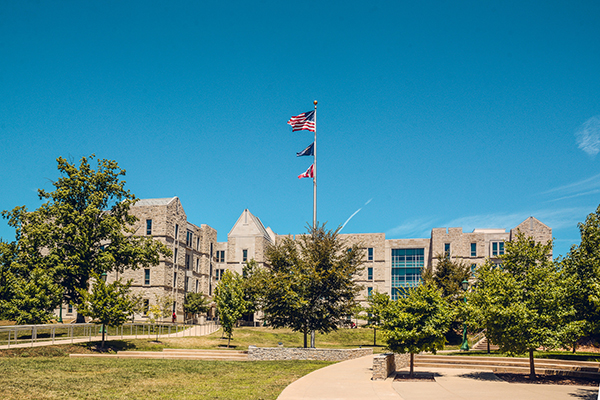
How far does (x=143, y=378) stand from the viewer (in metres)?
18.0

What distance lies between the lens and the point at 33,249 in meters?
36.8

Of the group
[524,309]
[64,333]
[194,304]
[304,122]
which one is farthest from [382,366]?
[194,304]

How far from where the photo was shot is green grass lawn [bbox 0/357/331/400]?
1446 centimetres

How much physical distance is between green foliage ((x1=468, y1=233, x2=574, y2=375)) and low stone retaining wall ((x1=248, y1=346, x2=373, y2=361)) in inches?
354

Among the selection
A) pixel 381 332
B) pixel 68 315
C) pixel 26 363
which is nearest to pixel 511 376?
pixel 381 332

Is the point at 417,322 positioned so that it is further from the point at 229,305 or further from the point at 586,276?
the point at 229,305

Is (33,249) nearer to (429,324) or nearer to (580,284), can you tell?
(429,324)

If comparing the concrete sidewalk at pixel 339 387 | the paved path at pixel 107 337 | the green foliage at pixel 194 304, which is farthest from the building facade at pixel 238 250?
the concrete sidewalk at pixel 339 387

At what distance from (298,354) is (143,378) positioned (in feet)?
31.1

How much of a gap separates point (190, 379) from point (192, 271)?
44375 mm

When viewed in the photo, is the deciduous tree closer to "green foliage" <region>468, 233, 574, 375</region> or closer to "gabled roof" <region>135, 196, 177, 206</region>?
"green foliage" <region>468, 233, 574, 375</region>

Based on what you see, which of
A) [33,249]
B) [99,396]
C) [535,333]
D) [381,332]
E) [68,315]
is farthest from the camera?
[68,315]

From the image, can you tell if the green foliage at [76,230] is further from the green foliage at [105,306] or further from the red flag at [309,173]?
the red flag at [309,173]

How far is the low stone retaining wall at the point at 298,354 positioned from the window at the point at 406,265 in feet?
144
